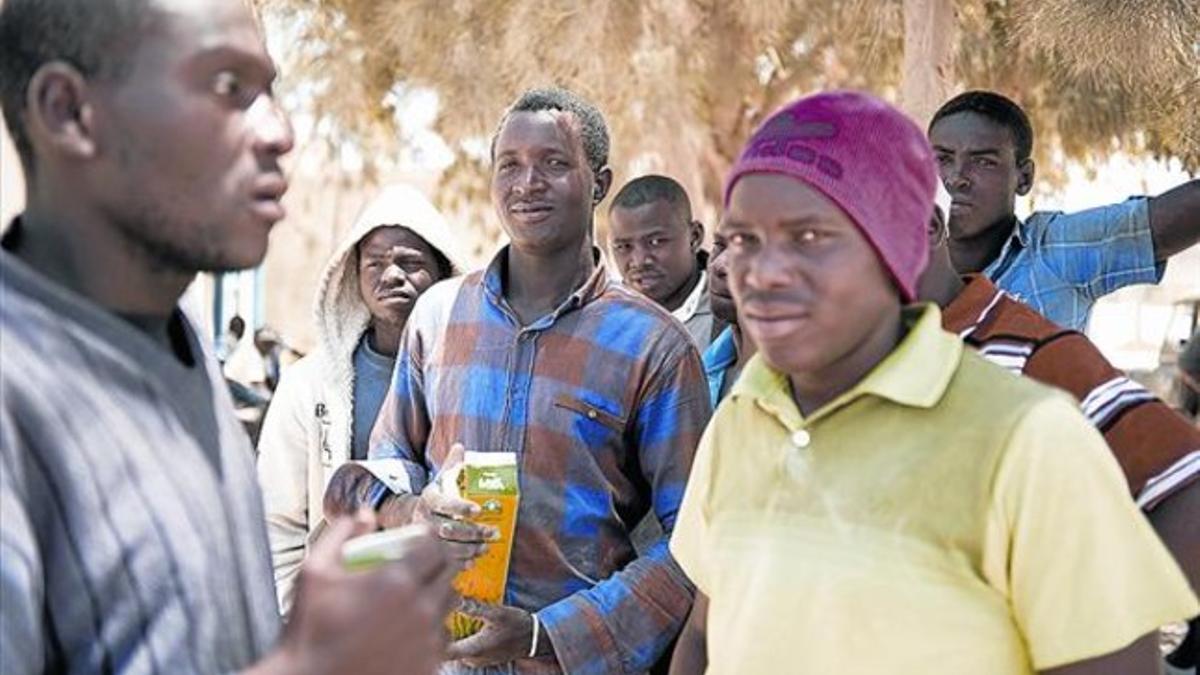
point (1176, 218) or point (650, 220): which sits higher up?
point (1176, 218)

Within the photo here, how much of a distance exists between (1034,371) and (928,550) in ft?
1.86

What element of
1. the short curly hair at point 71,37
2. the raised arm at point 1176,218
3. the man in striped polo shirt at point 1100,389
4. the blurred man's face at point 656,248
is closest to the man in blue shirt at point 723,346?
the raised arm at point 1176,218

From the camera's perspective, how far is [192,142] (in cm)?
144

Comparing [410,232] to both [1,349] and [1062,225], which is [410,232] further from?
[1,349]

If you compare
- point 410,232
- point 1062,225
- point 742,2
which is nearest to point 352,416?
point 410,232

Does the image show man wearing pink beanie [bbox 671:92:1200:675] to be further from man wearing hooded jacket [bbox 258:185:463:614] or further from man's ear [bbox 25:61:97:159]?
man wearing hooded jacket [bbox 258:185:463:614]

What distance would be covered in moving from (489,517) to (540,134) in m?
0.81

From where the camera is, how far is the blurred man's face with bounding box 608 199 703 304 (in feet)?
17.1

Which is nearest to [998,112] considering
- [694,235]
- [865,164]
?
[865,164]

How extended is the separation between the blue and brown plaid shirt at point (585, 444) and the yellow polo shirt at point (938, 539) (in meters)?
0.80

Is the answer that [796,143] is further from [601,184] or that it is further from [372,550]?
[601,184]

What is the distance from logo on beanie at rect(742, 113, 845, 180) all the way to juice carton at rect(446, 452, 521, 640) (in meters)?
0.83

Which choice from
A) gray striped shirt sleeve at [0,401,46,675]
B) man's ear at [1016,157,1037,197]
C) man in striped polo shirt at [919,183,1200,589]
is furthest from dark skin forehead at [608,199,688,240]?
gray striped shirt sleeve at [0,401,46,675]

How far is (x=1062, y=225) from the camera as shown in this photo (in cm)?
346
